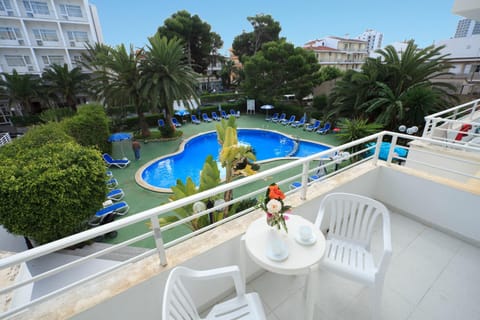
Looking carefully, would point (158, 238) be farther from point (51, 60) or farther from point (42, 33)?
point (42, 33)

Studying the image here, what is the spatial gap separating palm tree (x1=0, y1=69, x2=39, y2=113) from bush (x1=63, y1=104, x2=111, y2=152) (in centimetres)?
1153

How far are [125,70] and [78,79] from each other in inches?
406

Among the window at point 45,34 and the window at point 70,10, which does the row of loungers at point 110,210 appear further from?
the window at point 70,10

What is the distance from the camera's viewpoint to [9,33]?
20.0m

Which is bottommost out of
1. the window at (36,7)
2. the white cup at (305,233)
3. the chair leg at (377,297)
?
the chair leg at (377,297)

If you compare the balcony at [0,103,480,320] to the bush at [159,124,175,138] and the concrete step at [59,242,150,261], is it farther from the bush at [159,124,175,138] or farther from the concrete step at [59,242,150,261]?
the bush at [159,124,175,138]

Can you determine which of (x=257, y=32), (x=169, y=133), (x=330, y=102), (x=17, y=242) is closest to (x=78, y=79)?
(x=169, y=133)

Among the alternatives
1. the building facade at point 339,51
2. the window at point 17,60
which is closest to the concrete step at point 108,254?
the window at point 17,60

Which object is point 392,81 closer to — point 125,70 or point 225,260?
point 225,260

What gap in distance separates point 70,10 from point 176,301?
3158cm

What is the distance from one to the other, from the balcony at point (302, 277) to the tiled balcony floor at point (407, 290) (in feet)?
0.04

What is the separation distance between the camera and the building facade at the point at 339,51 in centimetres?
4255

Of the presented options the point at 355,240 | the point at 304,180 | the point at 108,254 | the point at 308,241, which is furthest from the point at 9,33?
the point at 355,240

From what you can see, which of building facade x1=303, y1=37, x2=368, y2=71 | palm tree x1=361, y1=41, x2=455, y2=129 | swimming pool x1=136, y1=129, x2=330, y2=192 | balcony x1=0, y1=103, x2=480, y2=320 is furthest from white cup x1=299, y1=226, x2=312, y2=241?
building facade x1=303, y1=37, x2=368, y2=71
